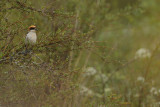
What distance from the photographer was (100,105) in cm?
324

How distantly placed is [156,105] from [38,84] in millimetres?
1966

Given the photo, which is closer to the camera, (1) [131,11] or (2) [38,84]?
(2) [38,84]

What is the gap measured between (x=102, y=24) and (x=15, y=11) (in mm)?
3062

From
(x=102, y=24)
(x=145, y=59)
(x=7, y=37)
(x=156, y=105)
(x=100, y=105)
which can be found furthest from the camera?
(x=102, y=24)

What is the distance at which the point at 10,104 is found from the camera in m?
2.87

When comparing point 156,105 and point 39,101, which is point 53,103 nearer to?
point 39,101

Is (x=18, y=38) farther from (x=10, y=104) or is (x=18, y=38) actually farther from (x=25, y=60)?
(x=10, y=104)

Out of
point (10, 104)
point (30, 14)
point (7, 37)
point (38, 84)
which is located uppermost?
point (30, 14)

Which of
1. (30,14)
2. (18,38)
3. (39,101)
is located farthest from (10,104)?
(30,14)

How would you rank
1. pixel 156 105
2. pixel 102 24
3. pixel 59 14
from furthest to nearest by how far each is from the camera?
pixel 102 24 → pixel 156 105 → pixel 59 14

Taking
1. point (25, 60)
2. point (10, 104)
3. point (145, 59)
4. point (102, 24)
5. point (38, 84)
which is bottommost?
point (10, 104)

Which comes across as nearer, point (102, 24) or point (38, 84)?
point (38, 84)

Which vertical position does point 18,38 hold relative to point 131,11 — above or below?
below

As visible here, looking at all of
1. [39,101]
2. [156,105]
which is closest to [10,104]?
[39,101]
